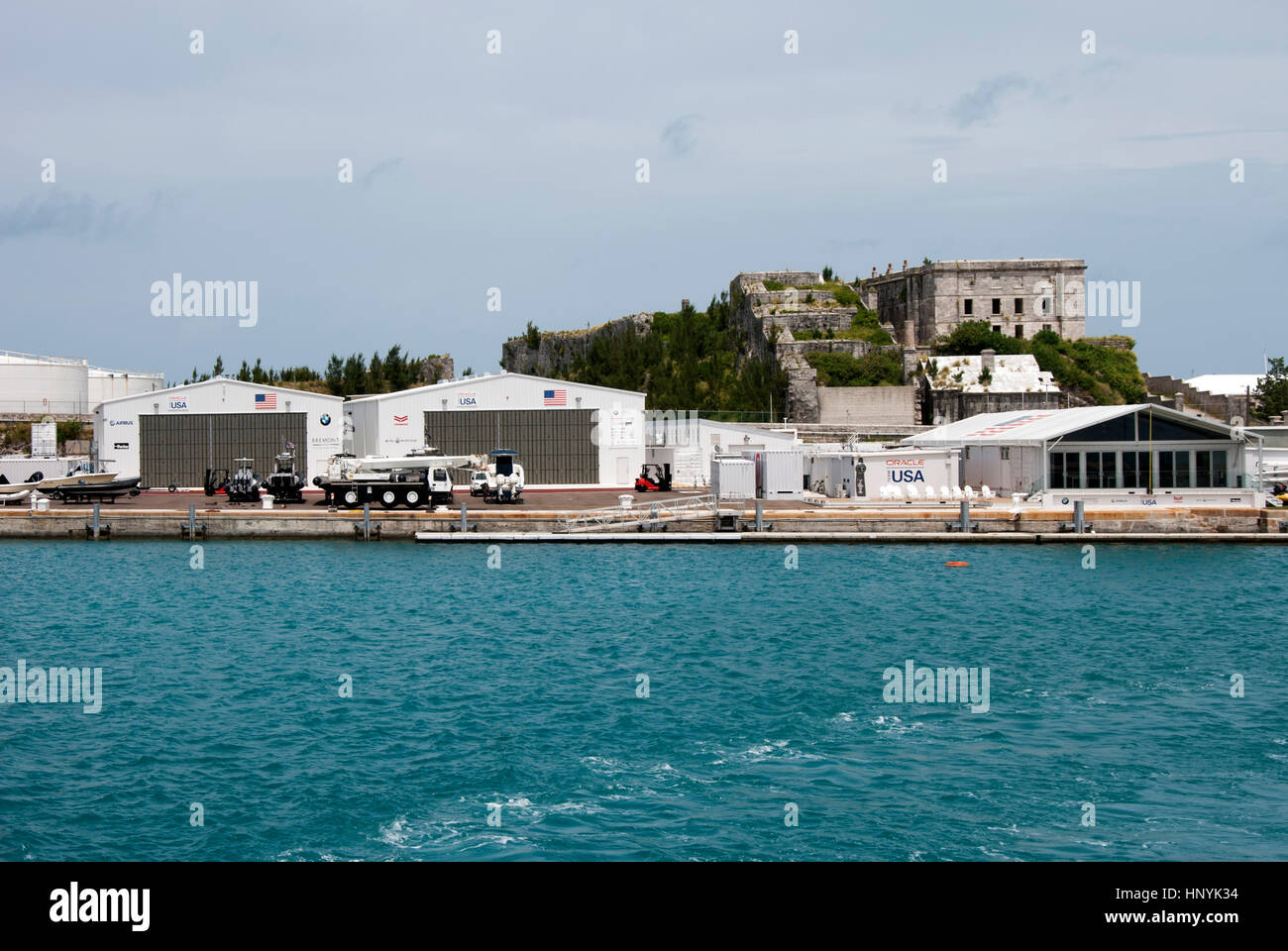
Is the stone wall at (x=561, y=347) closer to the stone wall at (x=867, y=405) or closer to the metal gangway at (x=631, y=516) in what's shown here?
the stone wall at (x=867, y=405)

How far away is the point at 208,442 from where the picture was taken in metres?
58.2

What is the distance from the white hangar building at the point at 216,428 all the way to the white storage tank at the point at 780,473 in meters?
22.0

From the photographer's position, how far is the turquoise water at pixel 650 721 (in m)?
14.2

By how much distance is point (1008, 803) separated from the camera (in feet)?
49.9

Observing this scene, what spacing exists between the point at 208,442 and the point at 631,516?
26.1 meters

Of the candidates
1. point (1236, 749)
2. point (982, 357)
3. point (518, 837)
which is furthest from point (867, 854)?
point (982, 357)

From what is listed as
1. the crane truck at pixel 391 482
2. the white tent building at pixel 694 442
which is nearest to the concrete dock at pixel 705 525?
the crane truck at pixel 391 482

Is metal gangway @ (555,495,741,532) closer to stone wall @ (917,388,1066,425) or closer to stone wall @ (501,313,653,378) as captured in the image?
stone wall @ (917,388,1066,425)

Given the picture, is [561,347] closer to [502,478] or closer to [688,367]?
[688,367]

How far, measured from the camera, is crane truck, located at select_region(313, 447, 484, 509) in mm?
48625

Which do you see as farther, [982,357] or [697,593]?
[982,357]
